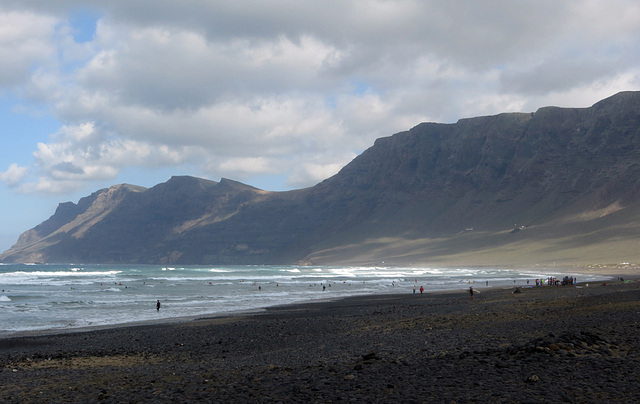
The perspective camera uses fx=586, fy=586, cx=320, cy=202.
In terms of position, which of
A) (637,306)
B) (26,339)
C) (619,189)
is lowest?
(26,339)

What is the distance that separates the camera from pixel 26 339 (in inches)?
986

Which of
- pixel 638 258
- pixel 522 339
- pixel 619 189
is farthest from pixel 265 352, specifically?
pixel 619 189

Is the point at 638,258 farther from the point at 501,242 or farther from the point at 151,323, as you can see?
the point at 151,323

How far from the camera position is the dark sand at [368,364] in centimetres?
966

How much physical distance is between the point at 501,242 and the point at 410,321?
170 meters

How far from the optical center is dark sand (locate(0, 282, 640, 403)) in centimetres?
966

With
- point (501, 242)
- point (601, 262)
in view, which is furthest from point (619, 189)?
point (601, 262)

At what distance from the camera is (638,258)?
12419 cm

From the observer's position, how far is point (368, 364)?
1223 centimetres

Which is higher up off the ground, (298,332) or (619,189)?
(619,189)

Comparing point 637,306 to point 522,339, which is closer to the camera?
point 522,339

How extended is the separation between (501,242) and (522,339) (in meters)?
177

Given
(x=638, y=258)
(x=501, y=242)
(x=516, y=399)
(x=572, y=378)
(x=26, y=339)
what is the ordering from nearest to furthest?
(x=516, y=399)
(x=572, y=378)
(x=26, y=339)
(x=638, y=258)
(x=501, y=242)

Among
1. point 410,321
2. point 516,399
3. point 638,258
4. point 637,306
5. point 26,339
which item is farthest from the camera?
point 638,258
